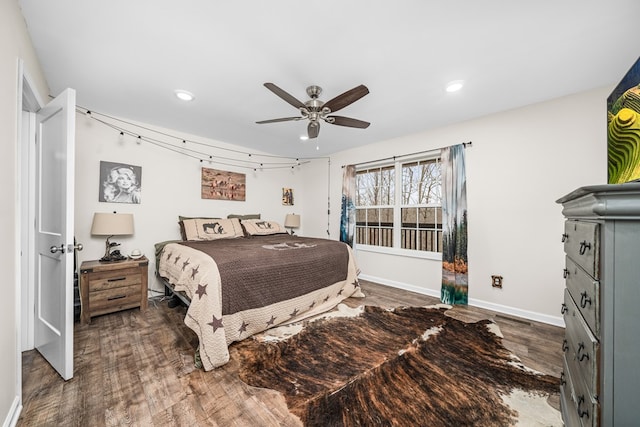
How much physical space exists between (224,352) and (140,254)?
81.2 inches

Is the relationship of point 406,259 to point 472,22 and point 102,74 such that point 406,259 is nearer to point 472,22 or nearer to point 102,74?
point 472,22

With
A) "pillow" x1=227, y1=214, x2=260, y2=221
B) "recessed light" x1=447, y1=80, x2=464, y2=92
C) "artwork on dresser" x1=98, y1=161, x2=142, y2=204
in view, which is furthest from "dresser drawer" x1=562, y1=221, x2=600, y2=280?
"artwork on dresser" x1=98, y1=161, x2=142, y2=204

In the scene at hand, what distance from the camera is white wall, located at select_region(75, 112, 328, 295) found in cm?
299

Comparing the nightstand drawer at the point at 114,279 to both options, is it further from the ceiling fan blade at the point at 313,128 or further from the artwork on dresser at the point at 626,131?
the artwork on dresser at the point at 626,131

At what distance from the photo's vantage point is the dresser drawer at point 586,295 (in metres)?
0.83

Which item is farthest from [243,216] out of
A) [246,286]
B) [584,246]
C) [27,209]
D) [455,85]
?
[584,246]

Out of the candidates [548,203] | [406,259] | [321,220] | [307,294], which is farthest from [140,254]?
[548,203]

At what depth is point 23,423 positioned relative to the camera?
52.1 inches

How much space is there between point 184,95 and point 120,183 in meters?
1.62

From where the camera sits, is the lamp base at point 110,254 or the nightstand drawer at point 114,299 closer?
the nightstand drawer at point 114,299

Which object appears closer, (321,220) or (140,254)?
(140,254)

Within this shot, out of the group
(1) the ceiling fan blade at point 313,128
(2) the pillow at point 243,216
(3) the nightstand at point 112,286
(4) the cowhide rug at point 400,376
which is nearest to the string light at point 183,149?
(2) the pillow at point 243,216

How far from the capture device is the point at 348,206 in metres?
4.52

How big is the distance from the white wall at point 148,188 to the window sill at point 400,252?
224 centimetres
